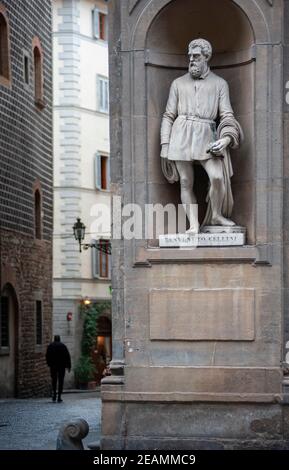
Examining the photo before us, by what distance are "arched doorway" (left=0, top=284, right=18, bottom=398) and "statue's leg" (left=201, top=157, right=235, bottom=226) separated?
17.7 m

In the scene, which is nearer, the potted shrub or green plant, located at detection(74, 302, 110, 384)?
the potted shrub

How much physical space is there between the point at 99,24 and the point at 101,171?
579 cm

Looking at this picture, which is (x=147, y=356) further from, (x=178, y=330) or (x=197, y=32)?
(x=197, y=32)

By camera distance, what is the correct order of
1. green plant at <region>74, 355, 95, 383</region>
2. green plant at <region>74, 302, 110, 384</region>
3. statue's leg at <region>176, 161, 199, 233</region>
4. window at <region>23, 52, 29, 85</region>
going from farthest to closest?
green plant at <region>74, 302, 110, 384</region> → green plant at <region>74, 355, 95, 383</region> → window at <region>23, 52, 29, 85</region> → statue's leg at <region>176, 161, 199, 233</region>

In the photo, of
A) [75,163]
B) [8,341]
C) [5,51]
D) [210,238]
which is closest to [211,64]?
[210,238]

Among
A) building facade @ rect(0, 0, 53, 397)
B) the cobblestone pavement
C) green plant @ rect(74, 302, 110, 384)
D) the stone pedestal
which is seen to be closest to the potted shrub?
green plant @ rect(74, 302, 110, 384)

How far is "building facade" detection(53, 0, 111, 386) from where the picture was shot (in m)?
51.3

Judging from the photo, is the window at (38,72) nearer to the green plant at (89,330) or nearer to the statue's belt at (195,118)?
the green plant at (89,330)

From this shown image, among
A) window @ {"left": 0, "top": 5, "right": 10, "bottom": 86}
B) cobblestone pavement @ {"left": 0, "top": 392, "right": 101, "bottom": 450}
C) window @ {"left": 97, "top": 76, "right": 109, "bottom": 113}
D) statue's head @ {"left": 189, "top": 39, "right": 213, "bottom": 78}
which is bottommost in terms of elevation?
cobblestone pavement @ {"left": 0, "top": 392, "right": 101, "bottom": 450}

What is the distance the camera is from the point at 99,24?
53688mm

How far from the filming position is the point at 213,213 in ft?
49.8

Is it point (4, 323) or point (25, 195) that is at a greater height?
point (25, 195)

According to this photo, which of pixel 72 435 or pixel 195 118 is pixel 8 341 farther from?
pixel 72 435

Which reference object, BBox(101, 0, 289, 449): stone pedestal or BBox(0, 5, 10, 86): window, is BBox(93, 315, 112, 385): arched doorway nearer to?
BBox(0, 5, 10, 86): window
